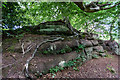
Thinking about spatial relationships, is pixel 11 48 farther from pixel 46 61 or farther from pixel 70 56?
pixel 70 56

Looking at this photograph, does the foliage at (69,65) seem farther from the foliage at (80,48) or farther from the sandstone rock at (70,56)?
the foliage at (80,48)

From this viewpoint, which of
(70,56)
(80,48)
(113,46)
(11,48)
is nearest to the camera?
(11,48)

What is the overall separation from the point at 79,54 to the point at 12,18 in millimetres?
3871

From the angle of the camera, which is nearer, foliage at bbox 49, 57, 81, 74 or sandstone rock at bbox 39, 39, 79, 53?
foliage at bbox 49, 57, 81, 74

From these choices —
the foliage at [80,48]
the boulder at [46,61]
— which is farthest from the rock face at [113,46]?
the boulder at [46,61]

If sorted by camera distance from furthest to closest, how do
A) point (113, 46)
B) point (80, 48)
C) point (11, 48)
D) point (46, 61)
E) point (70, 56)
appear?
point (113, 46) → point (80, 48) → point (70, 56) → point (11, 48) → point (46, 61)

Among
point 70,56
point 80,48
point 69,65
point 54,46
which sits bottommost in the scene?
point 69,65

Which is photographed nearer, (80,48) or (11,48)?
(11,48)

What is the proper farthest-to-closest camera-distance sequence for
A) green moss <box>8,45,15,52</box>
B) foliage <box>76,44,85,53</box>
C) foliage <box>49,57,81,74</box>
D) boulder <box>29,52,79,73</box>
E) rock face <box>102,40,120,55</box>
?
1. rock face <box>102,40,120,55</box>
2. foliage <box>76,44,85,53</box>
3. green moss <box>8,45,15,52</box>
4. foliage <box>49,57,81,74</box>
5. boulder <box>29,52,79,73</box>

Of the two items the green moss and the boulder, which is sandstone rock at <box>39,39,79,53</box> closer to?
the boulder

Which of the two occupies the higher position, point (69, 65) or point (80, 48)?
point (80, 48)

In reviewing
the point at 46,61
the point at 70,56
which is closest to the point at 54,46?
the point at 46,61

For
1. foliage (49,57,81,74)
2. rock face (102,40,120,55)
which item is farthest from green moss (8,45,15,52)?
rock face (102,40,120,55)

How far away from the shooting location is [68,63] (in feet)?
9.18
